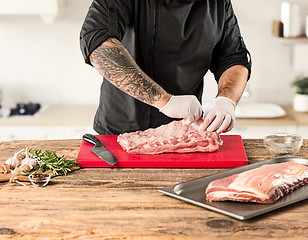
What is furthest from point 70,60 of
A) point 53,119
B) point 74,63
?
point 53,119

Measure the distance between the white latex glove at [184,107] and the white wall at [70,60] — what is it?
2030mm

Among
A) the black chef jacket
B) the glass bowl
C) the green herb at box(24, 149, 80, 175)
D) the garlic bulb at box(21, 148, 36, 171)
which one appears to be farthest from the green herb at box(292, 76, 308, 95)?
the garlic bulb at box(21, 148, 36, 171)

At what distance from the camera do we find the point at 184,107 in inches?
73.5

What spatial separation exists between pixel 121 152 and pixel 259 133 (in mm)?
1792

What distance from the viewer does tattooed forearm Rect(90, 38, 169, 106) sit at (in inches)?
74.4

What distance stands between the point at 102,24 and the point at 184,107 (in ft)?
1.53

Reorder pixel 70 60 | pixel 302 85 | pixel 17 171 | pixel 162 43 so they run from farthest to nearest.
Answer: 1. pixel 70 60
2. pixel 302 85
3. pixel 162 43
4. pixel 17 171

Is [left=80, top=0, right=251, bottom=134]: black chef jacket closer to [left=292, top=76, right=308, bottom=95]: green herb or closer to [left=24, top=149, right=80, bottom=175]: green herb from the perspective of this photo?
[left=24, top=149, right=80, bottom=175]: green herb

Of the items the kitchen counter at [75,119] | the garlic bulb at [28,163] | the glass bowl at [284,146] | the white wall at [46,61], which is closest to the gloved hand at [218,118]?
the glass bowl at [284,146]

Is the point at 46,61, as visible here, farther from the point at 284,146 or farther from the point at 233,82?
the point at 284,146

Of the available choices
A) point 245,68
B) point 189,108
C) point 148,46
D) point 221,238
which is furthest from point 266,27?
point 221,238

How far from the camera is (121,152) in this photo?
1.83 m

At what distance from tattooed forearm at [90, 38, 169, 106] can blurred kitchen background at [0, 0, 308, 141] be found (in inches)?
68.2

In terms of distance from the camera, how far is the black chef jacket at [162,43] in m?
2.01
